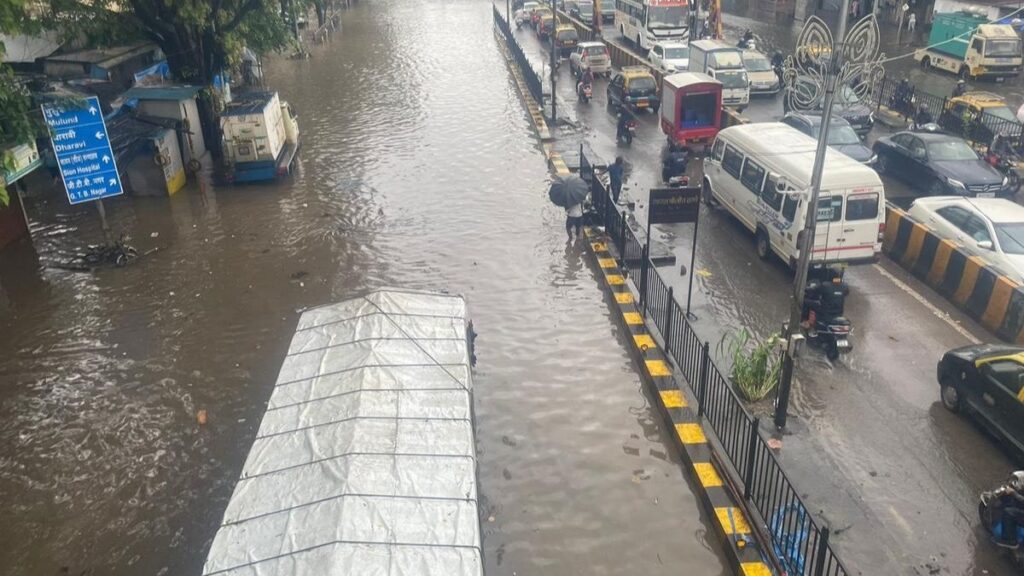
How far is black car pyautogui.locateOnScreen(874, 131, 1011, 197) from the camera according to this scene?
16239mm

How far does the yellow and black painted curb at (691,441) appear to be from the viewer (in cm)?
744

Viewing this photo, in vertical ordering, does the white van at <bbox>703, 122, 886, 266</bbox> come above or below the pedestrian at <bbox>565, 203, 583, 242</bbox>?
above

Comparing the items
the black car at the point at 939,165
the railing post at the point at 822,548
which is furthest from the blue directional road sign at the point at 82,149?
the black car at the point at 939,165

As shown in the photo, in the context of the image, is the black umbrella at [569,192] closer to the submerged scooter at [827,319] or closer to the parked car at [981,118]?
the submerged scooter at [827,319]

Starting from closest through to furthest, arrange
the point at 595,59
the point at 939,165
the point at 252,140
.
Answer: the point at 939,165
the point at 252,140
the point at 595,59

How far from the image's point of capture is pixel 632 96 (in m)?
25.6

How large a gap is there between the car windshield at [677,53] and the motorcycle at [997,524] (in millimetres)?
26368

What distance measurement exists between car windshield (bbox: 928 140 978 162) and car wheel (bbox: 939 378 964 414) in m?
9.47

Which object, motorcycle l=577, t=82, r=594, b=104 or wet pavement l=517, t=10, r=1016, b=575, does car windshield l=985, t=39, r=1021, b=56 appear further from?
wet pavement l=517, t=10, r=1016, b=575

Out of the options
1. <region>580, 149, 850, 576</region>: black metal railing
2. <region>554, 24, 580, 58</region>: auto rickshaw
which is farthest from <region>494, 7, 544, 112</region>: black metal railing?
<region>580, 149, 850, 576</region>: black metal railing

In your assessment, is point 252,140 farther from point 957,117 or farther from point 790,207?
point 957,117

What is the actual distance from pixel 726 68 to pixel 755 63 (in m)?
3.28

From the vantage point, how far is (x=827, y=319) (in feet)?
36.6

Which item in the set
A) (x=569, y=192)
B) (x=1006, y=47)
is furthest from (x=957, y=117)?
(x=569, y=192)
